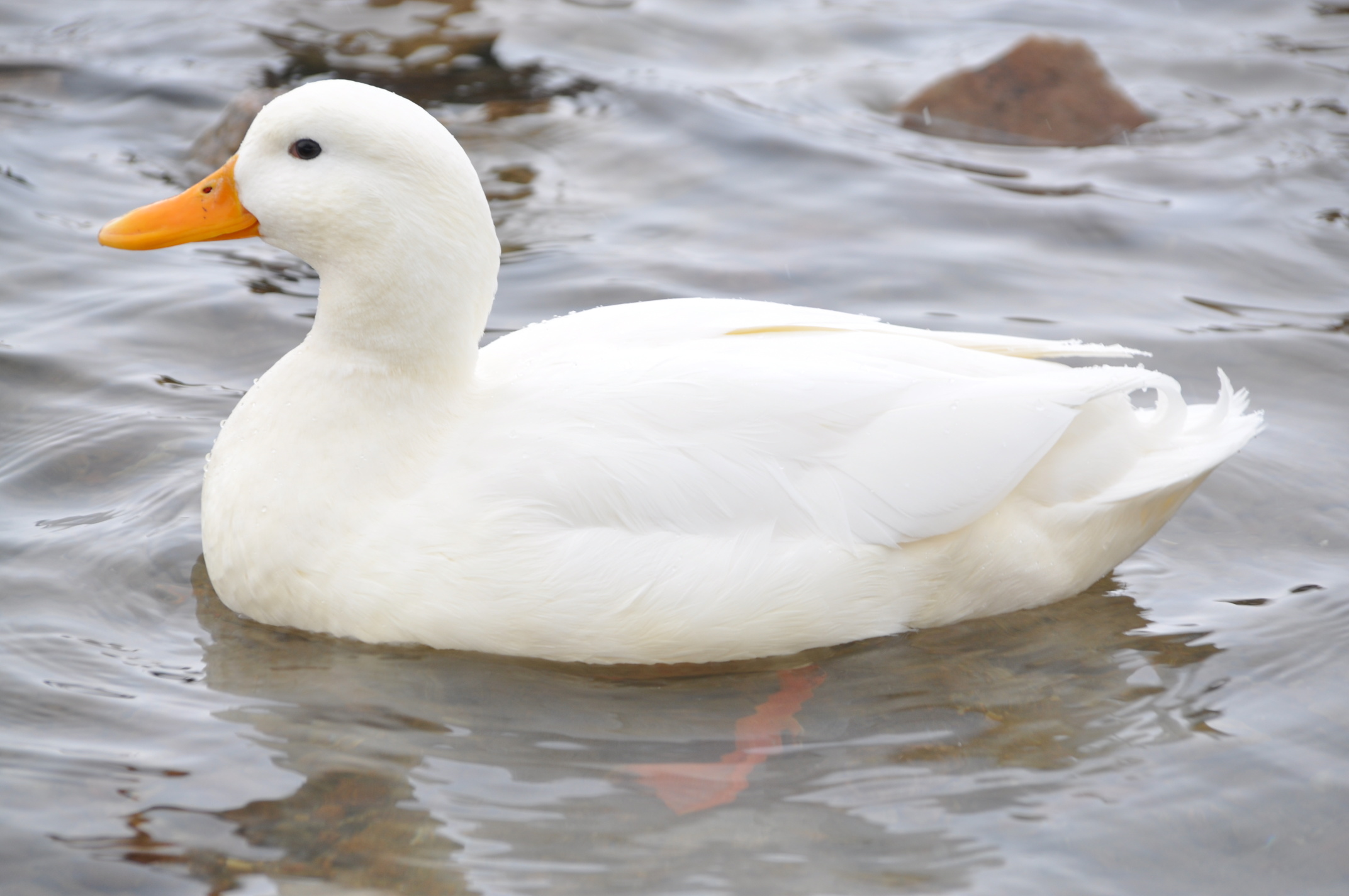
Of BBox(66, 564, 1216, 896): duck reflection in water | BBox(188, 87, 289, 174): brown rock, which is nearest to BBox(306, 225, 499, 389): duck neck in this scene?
BBox(66, 564, 1216, 896): duck reflection in water

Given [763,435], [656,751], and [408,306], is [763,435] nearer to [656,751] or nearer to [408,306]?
[656,751]

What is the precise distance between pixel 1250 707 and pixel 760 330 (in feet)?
5.43

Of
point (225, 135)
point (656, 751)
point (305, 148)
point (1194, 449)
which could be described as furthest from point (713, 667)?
point (225, 135)

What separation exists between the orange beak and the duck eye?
0.20m

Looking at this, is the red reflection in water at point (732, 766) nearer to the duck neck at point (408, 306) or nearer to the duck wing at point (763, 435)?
the duck wing at point (763, 435)

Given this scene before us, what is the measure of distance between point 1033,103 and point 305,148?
18.1 ft

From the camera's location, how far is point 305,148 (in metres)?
3.86

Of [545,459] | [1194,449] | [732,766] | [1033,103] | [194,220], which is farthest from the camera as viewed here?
[1033,103]

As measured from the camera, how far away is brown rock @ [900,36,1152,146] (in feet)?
27.2

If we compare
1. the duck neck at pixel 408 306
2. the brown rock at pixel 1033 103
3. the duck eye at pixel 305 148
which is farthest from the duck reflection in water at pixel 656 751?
the brown rock at pixel 1033 103

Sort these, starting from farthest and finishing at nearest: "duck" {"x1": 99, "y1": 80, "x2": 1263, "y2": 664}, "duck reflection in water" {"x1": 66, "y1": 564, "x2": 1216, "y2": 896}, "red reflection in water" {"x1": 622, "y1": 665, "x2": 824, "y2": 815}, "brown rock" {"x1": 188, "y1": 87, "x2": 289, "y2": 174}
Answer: "brown rock" {"x1": 188, "y1": 87, "x2": 289, "y2": 174}
"duck" {"x1": 99, "y1": 80, "x2": 1263, "y2": 664}
"red reflection in water" {"x1": 622, "y1": 665, "x2": 824, "y2": 815}
"duck reflection in water" {"x1": 66, "y1": 564, "x2": 1216, "y2": 896}

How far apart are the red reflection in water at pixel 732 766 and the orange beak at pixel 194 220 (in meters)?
1.79

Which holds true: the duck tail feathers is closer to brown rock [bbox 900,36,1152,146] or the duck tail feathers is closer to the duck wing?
the duck wing

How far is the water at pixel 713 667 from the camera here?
3.38 metres
